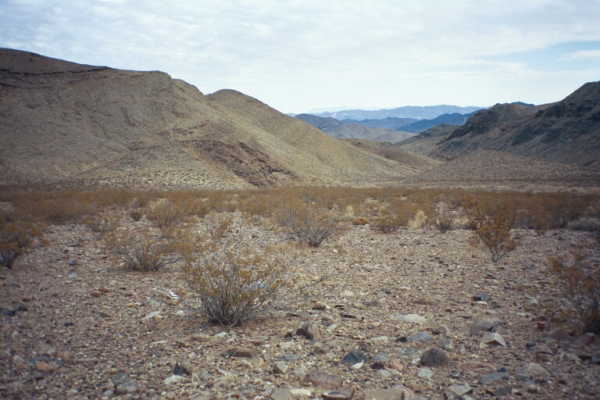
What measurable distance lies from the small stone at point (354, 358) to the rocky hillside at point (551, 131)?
6605cm

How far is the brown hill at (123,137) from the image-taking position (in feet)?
111

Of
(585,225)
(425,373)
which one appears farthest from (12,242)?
(585,225)

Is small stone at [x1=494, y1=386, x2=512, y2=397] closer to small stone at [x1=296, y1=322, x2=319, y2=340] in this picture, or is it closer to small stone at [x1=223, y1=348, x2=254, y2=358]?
small stone at [x1=296, y1=322, x2=319, y2=340]

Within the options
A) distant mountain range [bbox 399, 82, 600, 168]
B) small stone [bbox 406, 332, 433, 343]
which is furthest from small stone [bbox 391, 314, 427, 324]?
distant mountain range [bbox 399, 82, 600, 168]

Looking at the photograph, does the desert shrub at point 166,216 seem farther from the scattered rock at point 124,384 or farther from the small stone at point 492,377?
the small stone at point 492,377

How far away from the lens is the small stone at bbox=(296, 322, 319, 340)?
450 cm

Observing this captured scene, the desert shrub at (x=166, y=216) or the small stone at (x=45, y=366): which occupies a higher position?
the desert shrub at (x=166, y=216)

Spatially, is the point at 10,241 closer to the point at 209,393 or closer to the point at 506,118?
the point at 209,393

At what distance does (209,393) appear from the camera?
132 inches

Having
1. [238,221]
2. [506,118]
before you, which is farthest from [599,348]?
[506,118]

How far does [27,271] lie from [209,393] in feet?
19.3

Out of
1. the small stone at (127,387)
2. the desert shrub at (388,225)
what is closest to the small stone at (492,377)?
the small stone at (127,387)

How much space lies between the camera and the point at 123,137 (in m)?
41.3

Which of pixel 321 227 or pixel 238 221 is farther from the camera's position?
pixel 238 221
